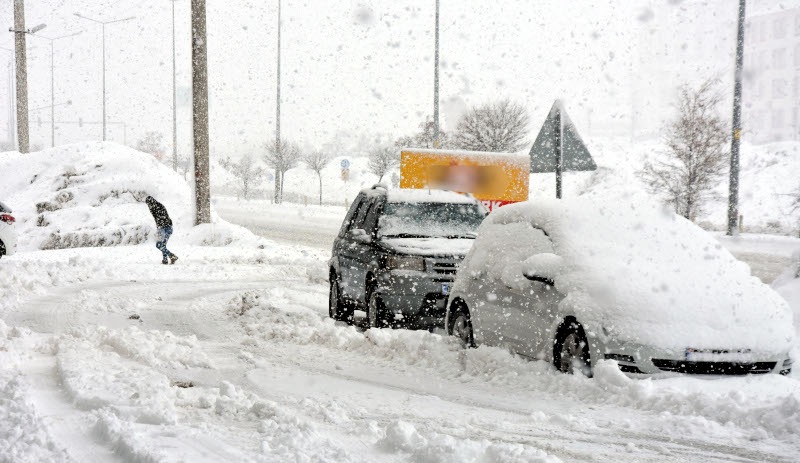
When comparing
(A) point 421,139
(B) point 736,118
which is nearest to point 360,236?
(B) point 736,118

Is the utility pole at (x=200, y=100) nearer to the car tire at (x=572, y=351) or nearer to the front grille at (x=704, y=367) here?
the car tire at (x=572, y=351)

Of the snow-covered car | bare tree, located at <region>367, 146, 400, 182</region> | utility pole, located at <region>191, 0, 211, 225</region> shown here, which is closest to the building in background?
bare tree, located at <region>367, 146, 400, 182</region>

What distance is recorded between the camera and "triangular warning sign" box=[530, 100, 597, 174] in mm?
11656

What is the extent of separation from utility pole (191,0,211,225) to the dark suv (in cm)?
1117

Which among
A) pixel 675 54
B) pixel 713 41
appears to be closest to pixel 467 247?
pixel 713 41

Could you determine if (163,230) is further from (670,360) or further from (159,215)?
(670,360)

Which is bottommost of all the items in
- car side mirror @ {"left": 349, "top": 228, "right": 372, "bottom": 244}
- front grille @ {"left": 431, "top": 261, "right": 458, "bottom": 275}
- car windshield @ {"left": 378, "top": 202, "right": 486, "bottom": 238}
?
front grille @ {"left": 431, "top": 261, "right": 458, "bottom": 275}

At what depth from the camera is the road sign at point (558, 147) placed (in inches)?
457

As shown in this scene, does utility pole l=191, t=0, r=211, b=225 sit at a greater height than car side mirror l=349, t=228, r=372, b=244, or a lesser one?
greater

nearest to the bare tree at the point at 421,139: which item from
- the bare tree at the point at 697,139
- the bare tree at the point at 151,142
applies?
the bare tree at the point at 697,139

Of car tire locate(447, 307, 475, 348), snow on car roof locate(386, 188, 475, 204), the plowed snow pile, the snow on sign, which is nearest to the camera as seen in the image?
car tire locate(447, 307, 475, 348)

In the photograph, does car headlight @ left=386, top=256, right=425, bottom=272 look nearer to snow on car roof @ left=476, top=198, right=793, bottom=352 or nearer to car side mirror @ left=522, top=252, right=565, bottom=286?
snow on car roof @ left=476, top=198, right=793, bottom=352

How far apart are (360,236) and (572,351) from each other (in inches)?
164

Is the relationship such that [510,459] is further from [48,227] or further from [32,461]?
[48,227]
